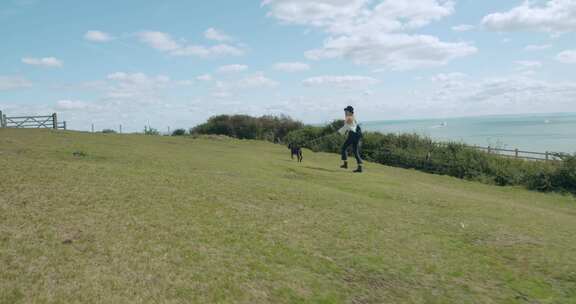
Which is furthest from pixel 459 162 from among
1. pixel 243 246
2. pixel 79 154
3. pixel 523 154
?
pixel 243 246

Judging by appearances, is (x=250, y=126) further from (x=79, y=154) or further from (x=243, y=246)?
(x=243, y=246)

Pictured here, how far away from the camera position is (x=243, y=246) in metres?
6.04

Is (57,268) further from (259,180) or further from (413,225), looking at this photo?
(259,180)

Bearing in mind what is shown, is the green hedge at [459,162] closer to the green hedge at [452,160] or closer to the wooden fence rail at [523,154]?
the green hedge at [452,160]

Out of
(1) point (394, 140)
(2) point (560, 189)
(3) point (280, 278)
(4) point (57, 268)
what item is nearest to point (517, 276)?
(3) point (280, 278)

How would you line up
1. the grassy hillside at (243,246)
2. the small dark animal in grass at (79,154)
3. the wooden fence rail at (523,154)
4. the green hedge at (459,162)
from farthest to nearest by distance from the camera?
the wooden fence rail at (523,154)
the green hedge at (459,162)
the small dark animal in grass at (79,154)
the grassy hillside at (243,246)

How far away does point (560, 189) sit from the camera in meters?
23.9

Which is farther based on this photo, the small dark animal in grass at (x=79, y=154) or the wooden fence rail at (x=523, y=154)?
the wooden fence rail at (x=523, y=154)

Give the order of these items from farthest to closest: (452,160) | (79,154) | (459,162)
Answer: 1. (452,160)
2. (459,162)
3. (79,154)

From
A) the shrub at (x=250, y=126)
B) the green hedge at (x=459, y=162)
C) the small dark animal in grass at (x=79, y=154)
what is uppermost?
the shrub at (x=250, y=126)

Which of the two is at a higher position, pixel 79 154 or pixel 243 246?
pixel 79 154

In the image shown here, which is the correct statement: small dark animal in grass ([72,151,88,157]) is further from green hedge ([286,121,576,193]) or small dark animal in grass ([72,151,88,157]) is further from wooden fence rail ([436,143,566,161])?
wooden fence rail ([436,143,566,161])

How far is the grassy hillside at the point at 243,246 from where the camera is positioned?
4.66 m

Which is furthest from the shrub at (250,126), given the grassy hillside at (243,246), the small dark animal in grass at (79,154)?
the grassy hillside at (243,246)
